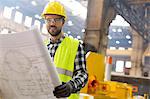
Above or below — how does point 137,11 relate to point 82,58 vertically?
above

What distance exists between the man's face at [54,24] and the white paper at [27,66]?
42 cm

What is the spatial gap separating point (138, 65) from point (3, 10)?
32.8 feet

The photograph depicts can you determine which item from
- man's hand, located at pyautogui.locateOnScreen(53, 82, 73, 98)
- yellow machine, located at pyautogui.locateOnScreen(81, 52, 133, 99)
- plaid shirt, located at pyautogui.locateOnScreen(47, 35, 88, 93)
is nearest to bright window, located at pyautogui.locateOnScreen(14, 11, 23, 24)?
yellow machine, located at pyautogui.locateOnScreen(81, 52, 133, 99)

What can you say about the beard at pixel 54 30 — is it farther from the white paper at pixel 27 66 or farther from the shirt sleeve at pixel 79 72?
the white paper at pixel 27 66

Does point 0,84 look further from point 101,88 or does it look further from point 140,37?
point 140,37

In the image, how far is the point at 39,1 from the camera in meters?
21.9

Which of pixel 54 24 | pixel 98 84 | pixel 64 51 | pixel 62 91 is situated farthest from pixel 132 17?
pixel 62 91

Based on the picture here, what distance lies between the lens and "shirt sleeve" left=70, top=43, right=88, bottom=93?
6.28ft

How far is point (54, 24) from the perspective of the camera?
6.78ft

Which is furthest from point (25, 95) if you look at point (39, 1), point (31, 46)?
point (39, 1)

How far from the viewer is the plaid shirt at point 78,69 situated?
190 cm

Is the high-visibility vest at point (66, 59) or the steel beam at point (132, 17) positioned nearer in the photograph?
the high-visibility vest at point (66, 59)

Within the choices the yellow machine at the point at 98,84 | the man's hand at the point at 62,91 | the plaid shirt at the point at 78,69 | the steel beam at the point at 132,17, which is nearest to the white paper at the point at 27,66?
the man's hand at the point at 62,91

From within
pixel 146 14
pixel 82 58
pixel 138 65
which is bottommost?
pixel 138 65
